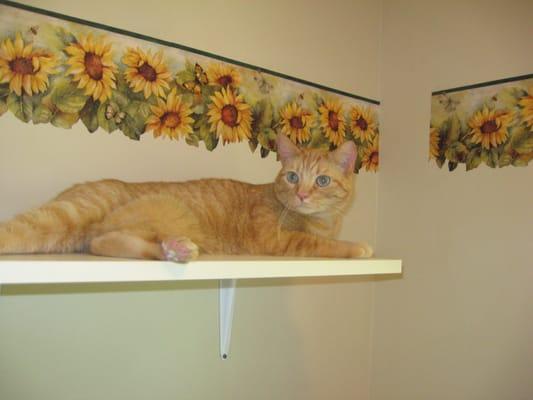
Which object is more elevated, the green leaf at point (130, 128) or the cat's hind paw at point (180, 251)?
the green leaf at point (130, 128)

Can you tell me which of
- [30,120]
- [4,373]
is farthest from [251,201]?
[4,373]

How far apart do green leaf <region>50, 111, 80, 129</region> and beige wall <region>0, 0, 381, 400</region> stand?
0.02 meters

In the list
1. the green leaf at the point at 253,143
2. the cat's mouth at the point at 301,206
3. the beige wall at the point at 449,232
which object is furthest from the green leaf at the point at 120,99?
the beige wall at the point at 449,232

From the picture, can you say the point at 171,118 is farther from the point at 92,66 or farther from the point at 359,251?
the point at 359,251

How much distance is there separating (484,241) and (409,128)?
48 cm

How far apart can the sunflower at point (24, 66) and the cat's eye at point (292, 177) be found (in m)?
0.61

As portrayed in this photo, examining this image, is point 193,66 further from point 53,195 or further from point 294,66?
point 53,195

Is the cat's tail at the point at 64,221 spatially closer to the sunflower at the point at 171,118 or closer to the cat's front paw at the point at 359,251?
the sunflower at the point at 171,118

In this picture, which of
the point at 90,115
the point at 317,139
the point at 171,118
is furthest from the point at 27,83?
the point at 317,139

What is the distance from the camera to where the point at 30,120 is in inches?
39.5

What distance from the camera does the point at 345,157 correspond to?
1.08m

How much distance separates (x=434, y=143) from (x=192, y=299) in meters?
0.95

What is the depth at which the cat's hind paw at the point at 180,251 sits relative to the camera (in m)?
0.67

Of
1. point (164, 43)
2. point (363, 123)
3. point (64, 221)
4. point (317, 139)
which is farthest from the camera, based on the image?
point (363, 123)
